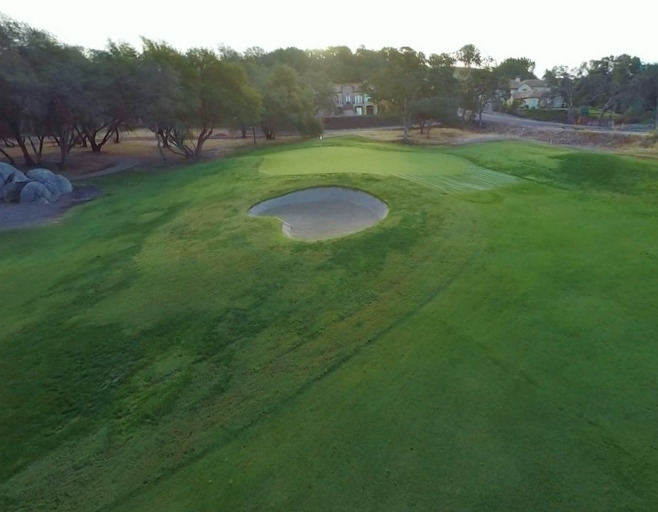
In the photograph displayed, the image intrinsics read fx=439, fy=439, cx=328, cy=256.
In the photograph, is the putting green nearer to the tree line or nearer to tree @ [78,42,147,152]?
the tree line

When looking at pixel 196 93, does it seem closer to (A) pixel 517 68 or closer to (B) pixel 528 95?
(B) pixel 528 95

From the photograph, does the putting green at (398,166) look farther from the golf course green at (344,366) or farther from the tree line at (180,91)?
the tree line at (180,91)

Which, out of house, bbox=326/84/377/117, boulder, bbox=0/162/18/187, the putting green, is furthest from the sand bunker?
house, bbox=326/84/377/117

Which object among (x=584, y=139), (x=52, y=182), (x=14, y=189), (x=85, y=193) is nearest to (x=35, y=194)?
(x=14, y=189)

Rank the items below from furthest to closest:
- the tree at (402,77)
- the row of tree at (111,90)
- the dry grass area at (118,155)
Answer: the tree at (402,77) → the dry grass area at (118,155) → the row of tree at (111,90)

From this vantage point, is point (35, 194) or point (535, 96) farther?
point (535, 96)

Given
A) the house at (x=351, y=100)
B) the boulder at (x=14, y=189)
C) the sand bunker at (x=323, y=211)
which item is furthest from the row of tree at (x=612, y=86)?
the boulder at (x=14, y=189)

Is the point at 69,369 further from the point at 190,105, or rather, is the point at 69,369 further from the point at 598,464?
the point at 190,105
